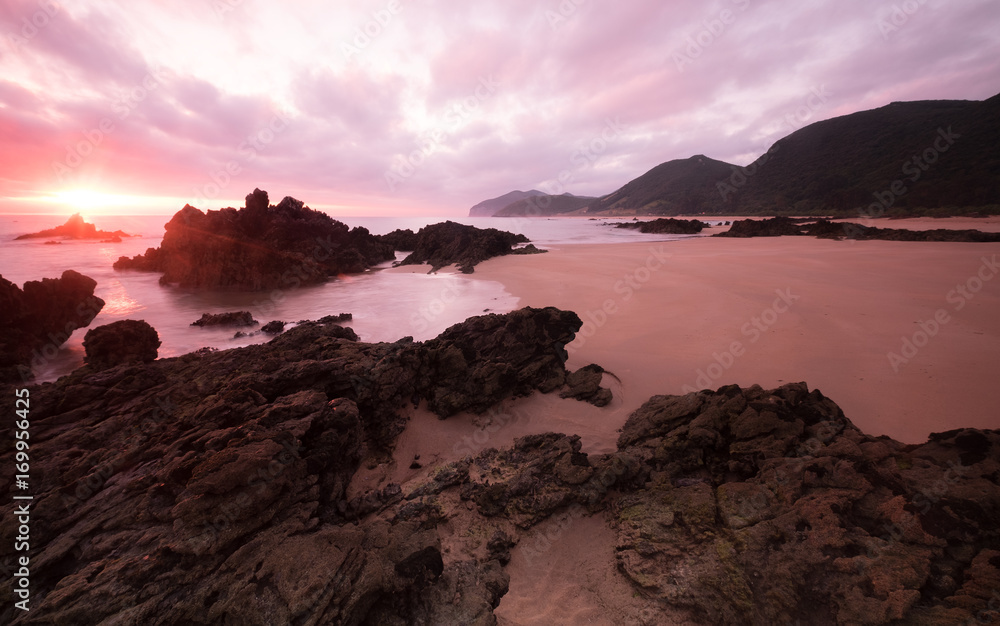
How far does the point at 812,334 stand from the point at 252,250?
23191mm

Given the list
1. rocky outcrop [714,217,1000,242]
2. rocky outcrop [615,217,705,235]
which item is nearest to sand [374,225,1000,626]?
rocky outcrop [714,217,1000,242]

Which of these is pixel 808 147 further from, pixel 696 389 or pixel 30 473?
pixel 30 473

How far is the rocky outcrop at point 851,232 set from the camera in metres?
21.5

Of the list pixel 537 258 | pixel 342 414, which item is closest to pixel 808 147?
pixel 537 258

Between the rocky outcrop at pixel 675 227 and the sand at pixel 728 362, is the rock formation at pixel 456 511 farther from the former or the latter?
the rocky outcrop at pixel 675 227

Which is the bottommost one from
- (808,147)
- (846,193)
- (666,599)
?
(666,599)

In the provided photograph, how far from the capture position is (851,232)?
27.7 metres

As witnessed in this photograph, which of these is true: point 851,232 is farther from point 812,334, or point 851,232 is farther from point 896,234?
point 812,334

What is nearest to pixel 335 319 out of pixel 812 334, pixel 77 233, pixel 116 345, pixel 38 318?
pixel 116 345

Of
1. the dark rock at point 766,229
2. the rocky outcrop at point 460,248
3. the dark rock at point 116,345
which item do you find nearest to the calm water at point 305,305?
the dark rock at point 116,345

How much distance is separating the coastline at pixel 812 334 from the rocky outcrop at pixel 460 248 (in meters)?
9.11

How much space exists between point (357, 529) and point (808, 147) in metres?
126

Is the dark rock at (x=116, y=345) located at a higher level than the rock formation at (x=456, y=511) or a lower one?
higher

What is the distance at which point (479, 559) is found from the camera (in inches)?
141
